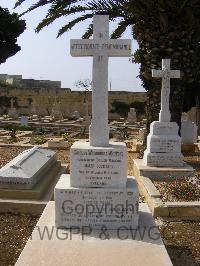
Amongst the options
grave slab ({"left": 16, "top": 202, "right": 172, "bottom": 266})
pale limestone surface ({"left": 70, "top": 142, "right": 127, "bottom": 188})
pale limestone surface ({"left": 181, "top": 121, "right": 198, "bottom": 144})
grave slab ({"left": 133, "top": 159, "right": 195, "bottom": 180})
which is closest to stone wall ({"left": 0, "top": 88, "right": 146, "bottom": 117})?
pale limestone surface ({"left": 181, "top": 121, "right": 198, "bottom": 144})

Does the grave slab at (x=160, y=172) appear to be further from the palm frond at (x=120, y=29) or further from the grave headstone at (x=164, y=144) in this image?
the palm frond at (x=120, y=29)

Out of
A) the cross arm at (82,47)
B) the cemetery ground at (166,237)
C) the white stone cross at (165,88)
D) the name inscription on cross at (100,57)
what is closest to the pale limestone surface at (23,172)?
the cemetery ground at (166,237)

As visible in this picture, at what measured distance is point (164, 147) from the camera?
9.10m

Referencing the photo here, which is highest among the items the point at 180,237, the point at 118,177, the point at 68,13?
the point at 68,13

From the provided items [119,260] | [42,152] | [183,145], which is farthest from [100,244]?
[183,145]

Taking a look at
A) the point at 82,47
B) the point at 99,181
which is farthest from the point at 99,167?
the point at 82,47

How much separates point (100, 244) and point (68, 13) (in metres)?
8.43

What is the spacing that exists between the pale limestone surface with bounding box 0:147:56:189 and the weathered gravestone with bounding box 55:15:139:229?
6.13ft

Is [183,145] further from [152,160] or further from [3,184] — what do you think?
[3,184]

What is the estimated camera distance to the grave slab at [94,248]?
3637 millimetres

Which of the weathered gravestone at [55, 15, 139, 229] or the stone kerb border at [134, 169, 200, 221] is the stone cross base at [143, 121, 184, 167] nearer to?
the stone kerb border at [134, 169, 200, 221]

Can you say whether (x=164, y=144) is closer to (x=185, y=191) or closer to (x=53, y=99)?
(x=185, y=191)

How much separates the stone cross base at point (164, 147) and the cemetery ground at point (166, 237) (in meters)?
3.24

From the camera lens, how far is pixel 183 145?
12.5 m
